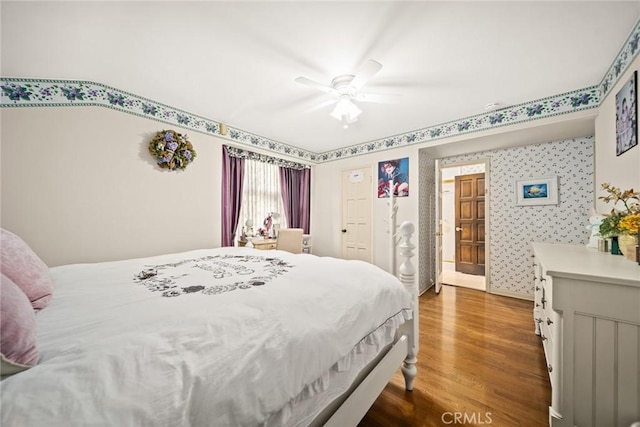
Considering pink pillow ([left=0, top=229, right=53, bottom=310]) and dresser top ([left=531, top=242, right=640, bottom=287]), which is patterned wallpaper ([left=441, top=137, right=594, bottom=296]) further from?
pink pillow ([left=0, top=229, right=53, bottom=310])

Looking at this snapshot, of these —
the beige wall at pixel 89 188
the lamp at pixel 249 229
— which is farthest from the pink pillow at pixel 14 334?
the lamp at pixel 249 229

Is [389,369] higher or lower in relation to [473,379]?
higher

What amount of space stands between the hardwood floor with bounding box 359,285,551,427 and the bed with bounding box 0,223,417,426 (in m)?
0.35

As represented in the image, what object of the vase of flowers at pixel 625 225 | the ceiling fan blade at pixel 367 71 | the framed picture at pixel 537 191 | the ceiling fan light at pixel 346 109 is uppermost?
the ceiling fan blade at pixel 367 71

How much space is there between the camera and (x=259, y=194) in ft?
13.9

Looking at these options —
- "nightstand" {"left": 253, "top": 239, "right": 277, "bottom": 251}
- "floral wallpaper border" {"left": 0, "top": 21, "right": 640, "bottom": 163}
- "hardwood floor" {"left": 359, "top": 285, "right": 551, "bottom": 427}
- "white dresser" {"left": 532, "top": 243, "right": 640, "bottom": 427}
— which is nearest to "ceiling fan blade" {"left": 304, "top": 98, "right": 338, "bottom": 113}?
"floral wallpaper border" {"left": 0, "top": 21, "right": 640, "bottom": 163}

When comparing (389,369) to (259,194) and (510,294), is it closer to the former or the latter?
(510,294)

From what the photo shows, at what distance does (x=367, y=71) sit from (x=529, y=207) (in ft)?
11.0

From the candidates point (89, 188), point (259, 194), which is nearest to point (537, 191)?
point (259, 194)

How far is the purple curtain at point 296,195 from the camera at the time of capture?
4594 millimetres

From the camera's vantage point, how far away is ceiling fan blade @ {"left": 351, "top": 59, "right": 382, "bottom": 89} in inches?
68.8

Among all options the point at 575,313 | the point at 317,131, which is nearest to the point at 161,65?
the point at 317,131

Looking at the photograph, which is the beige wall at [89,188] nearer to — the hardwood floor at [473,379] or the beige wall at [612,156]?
the hardwood floor at [473,379]

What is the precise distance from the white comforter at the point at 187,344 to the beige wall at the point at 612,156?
2.06 metres
